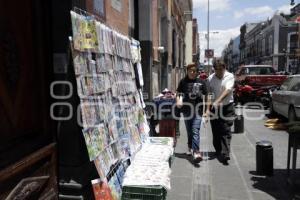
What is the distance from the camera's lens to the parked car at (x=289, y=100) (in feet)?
34.5

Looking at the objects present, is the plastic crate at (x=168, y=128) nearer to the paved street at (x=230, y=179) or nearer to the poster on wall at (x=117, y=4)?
the paved street at (x=230, y=179)

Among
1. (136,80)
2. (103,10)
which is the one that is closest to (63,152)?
(103,10)

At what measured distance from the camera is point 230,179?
19.4ft

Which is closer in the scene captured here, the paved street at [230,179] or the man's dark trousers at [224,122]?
the paved street at [230,179]

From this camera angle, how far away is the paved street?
520 cm

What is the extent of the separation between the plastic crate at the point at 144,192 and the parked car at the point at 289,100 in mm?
7312

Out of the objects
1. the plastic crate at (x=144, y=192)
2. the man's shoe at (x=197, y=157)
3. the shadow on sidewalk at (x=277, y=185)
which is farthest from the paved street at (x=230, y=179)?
the plastic crate at (x=144, y=192)

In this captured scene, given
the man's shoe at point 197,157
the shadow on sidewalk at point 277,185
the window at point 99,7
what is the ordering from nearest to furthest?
the window at point 99,7 < the shadow on sidewalk at point 277,185 < the man's shoe at point 197,157

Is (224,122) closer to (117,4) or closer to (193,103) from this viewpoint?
(193,103)

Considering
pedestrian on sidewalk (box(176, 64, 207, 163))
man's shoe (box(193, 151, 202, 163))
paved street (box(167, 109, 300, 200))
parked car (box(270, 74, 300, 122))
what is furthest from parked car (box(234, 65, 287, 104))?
man's shoe (box(193, 151, 202, 163))

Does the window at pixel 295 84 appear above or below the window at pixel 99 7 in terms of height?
below

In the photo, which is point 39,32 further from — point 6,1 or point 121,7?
point 121,7

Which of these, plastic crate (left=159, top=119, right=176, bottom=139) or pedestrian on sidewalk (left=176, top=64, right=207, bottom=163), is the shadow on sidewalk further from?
plastic crate (left=159, top=119, right=176, bottom=139)

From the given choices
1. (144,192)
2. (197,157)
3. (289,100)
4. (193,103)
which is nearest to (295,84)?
(289,100)
